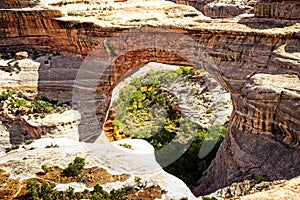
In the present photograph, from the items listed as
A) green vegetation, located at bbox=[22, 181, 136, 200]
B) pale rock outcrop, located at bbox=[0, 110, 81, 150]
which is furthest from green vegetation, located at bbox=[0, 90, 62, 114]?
green vegetation, located at bbox=[22, 181, 136, 200]

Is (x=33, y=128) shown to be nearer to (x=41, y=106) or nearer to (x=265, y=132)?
(x=41, y=106)

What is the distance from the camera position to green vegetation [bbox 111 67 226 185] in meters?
24.6

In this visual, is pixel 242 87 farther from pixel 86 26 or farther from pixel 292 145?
pixel 86 26

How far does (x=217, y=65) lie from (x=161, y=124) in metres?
8.79

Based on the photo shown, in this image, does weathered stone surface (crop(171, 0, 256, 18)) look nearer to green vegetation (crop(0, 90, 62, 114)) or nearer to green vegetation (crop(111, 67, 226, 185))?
green vegetation (crop(111, 67, 226, 185))

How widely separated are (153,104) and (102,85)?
631 cm

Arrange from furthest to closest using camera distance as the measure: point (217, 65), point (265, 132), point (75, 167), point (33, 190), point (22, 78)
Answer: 1. point (22, 78)
2. point (217, 65)
3. point (265, 132)
4. point (75, 167)
5. point (33, 190)

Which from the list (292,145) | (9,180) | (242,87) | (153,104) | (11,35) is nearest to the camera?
(9,180)

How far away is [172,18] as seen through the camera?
26.0 m

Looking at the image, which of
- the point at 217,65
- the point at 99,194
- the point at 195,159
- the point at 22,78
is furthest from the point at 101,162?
the point at 22,78

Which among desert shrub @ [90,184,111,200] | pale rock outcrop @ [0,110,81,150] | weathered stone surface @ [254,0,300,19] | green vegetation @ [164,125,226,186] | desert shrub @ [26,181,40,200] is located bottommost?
green vegetation @ [164,125,226,186]

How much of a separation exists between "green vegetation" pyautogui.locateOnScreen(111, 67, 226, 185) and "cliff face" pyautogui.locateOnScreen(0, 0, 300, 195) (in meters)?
2.09

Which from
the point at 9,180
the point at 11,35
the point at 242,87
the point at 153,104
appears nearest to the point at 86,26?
the point at 11,35

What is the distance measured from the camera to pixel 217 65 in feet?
72.7
